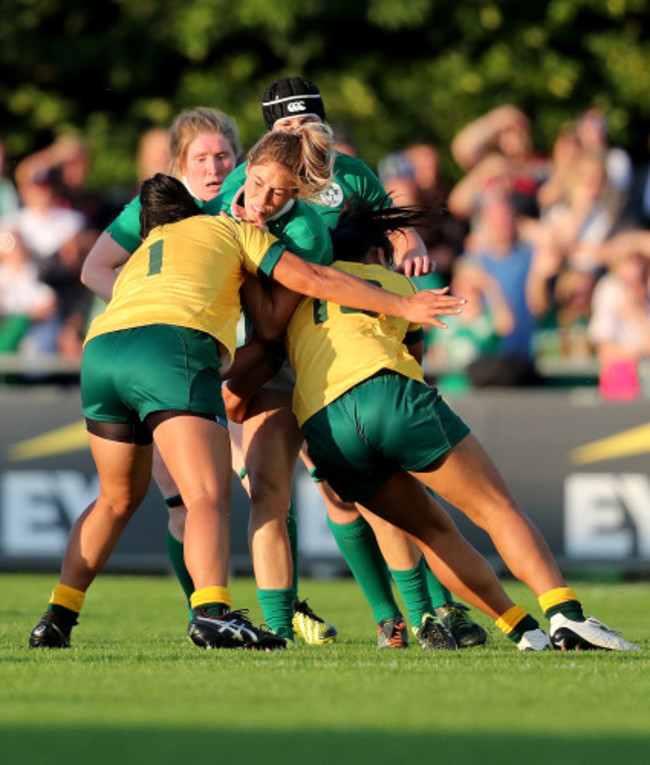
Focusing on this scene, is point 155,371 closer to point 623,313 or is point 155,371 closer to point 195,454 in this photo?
point 195,454

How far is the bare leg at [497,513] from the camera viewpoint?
21.8 feet

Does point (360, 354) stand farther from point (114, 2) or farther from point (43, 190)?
point (114, 2)

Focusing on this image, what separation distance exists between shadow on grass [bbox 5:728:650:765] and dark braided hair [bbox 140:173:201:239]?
107 inches

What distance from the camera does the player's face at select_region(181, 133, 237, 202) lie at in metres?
7.92

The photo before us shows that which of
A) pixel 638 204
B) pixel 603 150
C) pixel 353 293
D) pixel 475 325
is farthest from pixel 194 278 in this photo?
pixel 638 204

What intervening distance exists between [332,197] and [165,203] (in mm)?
961

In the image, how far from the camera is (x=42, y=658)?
257 inches

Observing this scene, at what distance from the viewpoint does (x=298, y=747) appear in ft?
14.8

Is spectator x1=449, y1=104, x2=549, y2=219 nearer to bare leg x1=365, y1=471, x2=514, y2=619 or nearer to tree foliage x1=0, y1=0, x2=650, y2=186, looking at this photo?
tree foliage x1=0, y1=0, x2=650, y2=186

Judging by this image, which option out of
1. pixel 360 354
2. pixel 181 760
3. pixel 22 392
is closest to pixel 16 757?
pixel 181 760

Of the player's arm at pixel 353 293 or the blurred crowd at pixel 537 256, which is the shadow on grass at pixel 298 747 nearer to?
the player's arm at pixel 353 293

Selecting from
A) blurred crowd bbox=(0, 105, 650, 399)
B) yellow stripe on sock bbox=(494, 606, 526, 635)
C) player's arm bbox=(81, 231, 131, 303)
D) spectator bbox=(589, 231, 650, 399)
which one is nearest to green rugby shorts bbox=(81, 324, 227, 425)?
player's arm bbox=(81, 231, 131, 303)

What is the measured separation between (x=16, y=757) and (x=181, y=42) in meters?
15.3

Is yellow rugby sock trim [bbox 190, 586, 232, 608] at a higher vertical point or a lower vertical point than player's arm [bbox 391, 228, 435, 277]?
lower
